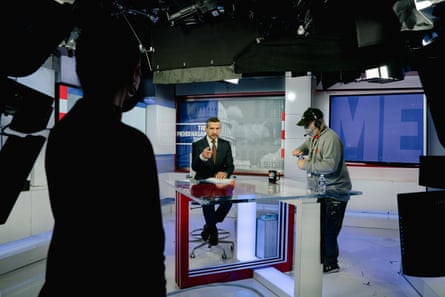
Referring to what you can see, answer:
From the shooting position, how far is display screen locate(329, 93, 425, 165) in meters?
5.54

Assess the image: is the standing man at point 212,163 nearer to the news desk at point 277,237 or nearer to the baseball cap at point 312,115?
the news desk at point 277,237

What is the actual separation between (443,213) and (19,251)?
3838 millimetres

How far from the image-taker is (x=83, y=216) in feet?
2.97

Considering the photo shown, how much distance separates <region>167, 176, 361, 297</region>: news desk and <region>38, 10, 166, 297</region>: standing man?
1362 millimetres

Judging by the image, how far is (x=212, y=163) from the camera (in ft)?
14.4

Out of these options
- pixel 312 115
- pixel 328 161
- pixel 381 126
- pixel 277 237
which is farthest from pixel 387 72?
pixel 381 126

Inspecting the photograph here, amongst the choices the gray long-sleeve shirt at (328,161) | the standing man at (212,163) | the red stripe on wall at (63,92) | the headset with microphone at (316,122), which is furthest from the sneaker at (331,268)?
the red stripe on wall at (63,92)

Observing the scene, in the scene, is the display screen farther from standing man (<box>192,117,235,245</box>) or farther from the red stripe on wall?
the red stripe on wall

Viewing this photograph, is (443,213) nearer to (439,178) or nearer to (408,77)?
(439,178)

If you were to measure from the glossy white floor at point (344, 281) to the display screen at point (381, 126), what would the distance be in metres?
1.97

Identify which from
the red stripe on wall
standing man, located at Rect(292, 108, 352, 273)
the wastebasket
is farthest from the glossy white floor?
the red stripe on wall

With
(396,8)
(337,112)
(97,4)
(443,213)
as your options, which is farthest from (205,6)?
(337,112)

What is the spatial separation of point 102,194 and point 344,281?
3114 millimetres

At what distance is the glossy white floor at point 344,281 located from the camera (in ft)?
9.71
